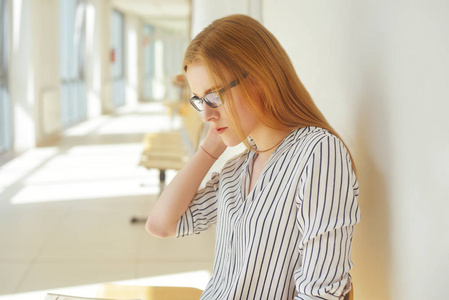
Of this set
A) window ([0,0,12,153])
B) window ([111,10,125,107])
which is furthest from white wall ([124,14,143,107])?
window ([0,0,12,153])

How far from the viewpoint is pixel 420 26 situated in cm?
87

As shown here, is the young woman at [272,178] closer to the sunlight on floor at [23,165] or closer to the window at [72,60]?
the sunlight on floor at [23,165]

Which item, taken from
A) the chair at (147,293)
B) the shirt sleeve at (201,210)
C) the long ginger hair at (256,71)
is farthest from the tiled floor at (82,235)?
the long ginger hair at (256,71)

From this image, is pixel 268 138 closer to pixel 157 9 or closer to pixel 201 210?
pixel 201 210

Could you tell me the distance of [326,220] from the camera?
0.97 metres

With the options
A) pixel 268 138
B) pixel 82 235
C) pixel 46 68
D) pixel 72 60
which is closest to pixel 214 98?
pixel 268 138

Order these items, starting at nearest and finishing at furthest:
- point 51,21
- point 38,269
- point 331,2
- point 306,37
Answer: point 331,2 → point 306,37 → point 38,269 → point 51,21

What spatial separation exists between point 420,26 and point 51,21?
387 inches

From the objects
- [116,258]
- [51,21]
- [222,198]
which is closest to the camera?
[222,198]

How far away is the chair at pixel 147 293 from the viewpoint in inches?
62.7

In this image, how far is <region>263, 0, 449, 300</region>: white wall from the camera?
0.82 m

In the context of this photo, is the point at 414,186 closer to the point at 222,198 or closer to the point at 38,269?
the point at 222,198

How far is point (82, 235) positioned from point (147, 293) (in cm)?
264

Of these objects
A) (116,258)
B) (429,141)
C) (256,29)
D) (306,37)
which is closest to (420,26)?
(429,141)
